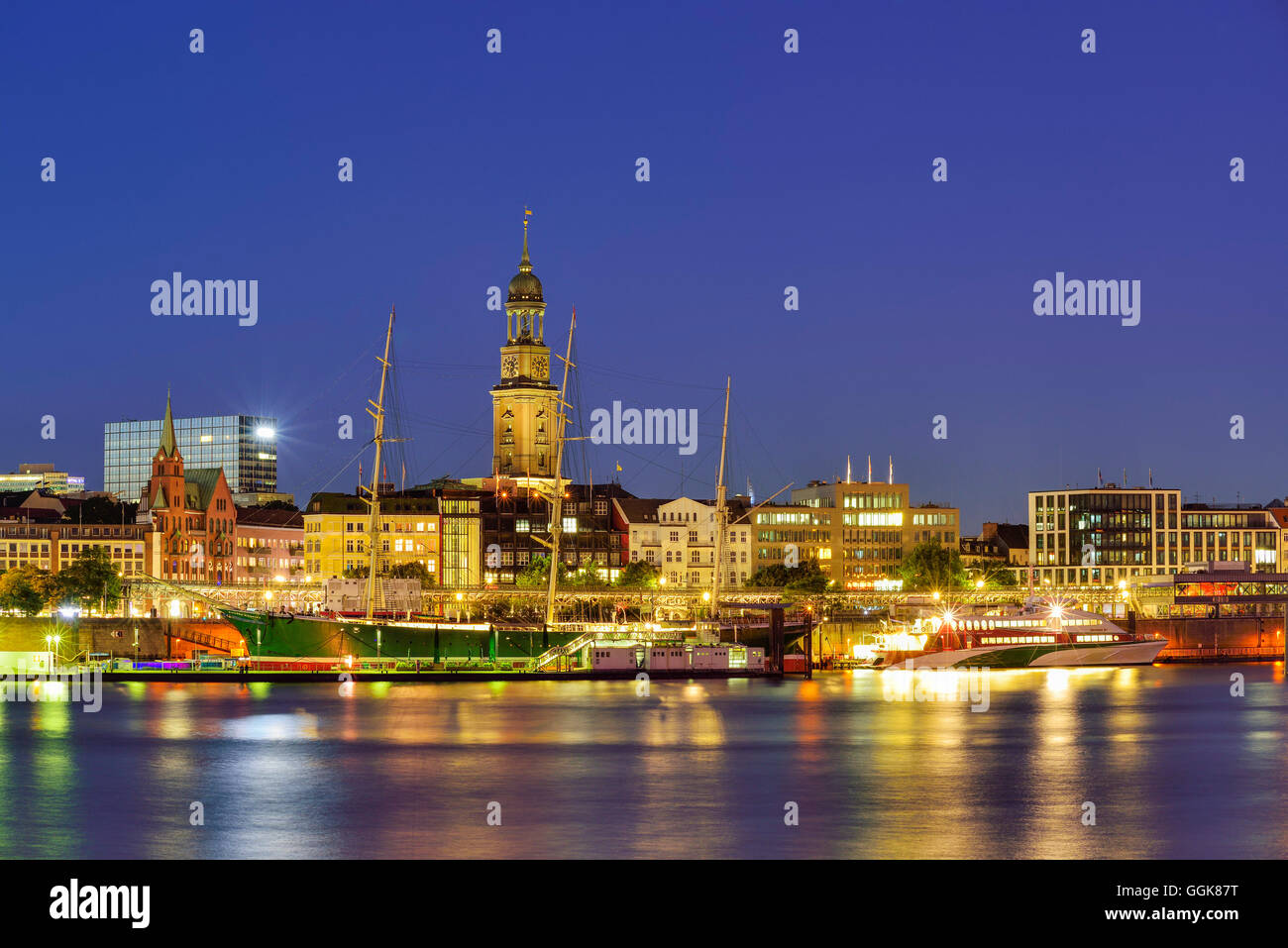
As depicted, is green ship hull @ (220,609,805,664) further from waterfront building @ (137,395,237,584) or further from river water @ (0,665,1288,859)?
waterfront building @ (137,395,237,584)

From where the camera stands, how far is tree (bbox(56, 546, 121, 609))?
124 m

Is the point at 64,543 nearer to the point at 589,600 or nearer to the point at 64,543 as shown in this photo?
the point at 64,543

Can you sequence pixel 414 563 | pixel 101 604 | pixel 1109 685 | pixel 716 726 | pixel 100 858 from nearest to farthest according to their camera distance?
pixel 100 858, pixel 716 726, pixel 1109 685, pixel 101 604, pixel 414 563

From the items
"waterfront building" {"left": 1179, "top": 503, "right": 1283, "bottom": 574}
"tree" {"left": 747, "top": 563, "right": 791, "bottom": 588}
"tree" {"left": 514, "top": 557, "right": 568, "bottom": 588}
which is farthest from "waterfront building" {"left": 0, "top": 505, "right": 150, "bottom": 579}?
"waterfront building" {"left": 1179, "top": 503, "right": 1283, "bottom": 574}

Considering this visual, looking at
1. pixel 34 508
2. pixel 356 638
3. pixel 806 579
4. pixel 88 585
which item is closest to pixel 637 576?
pixel 806 579

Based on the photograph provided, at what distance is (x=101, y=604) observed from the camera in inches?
4892

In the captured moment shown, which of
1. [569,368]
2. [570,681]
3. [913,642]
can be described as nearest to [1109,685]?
[913,642]

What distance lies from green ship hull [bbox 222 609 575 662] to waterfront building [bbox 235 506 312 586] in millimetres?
57298

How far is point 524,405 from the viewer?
547 ft

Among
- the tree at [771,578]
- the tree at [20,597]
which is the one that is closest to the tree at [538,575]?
the tree at [771,578]

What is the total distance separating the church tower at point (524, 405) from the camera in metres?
166
